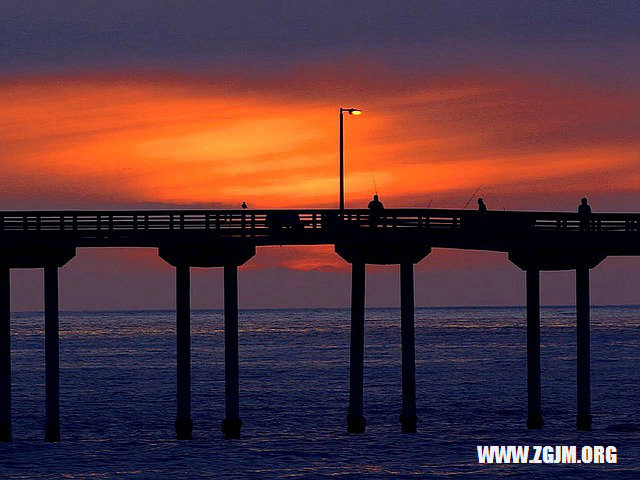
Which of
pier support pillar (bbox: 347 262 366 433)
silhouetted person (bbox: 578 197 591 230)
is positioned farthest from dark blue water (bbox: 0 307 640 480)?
silhouetted person (bbox: 578 197 591 230)

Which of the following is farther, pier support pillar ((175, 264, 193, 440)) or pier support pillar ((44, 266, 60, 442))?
pier support pillar ((175, 264, 193, 440))

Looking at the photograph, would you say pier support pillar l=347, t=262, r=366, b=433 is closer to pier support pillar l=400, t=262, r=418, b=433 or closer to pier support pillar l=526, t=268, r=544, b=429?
pier support pillar l=400, t=262, r=418, b=433

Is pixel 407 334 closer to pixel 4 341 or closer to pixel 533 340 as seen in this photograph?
pixel 533 340

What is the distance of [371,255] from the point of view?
135 ft

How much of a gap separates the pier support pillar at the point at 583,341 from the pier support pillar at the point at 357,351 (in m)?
7.59

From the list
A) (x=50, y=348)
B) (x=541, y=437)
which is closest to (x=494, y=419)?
(x=541, y=437)

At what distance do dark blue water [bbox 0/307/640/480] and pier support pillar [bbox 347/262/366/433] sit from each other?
1265 millimetres

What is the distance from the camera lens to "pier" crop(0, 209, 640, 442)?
38781mm

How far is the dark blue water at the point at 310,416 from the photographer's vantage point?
37.4 m

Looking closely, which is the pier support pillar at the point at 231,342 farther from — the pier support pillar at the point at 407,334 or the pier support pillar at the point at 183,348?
the pier support pillar at the point at 407,334

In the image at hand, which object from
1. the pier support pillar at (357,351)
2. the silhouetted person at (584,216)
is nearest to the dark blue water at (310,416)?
the pier support pillar at (357,351)

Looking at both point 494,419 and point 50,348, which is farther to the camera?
point 494,419

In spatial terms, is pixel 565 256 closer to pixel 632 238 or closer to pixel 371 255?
pixel 632 238

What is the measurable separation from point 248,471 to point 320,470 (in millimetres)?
2298
